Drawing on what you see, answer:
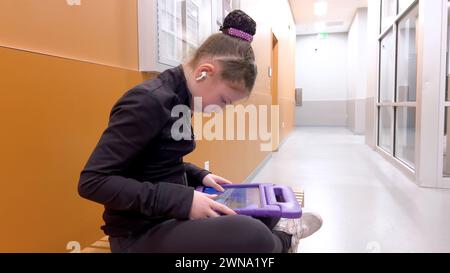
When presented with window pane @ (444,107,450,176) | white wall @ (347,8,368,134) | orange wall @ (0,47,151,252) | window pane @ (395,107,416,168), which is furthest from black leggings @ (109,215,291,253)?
white wall @ (347,8,368,134)

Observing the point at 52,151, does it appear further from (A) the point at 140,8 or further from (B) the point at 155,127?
(A) the point at 140,8

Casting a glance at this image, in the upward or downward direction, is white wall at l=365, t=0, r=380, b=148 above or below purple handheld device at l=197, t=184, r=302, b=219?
above

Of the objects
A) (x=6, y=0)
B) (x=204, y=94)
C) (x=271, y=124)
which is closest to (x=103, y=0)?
(x=6, y=0)

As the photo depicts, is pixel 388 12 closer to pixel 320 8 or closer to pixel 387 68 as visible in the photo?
pixel 387 68

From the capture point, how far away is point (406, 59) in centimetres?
400

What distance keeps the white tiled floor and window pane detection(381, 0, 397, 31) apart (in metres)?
1.78

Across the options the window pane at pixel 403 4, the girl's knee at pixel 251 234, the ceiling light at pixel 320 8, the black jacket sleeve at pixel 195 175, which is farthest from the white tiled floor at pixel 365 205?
the ceiling light at pixel 320 8

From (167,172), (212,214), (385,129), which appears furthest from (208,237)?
(385,129)

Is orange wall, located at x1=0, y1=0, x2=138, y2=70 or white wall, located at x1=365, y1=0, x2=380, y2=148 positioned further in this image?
white wall, located at x1=365, y1=0, x2=380, y2=148

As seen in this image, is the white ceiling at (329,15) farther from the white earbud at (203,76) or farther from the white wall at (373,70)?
the white earbud at (203,76)

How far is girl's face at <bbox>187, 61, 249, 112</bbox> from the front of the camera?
38.3 inches

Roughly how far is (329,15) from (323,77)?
7.43ft

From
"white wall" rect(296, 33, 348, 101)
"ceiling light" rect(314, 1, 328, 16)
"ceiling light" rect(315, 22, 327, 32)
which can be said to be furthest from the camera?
"white wall" rect(296, 33, 348, 101)

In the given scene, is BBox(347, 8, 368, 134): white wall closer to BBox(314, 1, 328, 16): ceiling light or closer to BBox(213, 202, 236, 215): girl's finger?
BBox(314, 1, 328, 16): ceiling light
